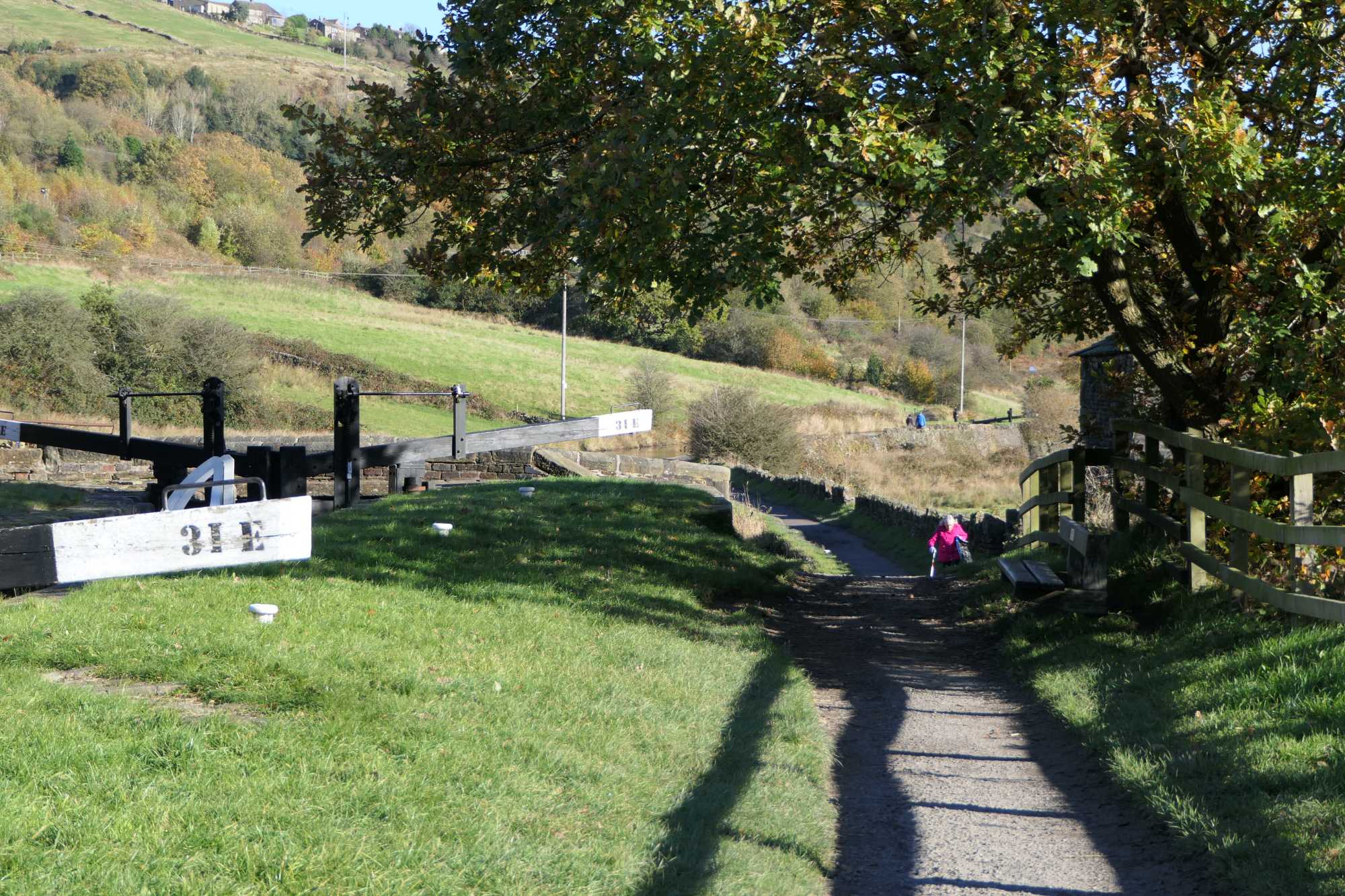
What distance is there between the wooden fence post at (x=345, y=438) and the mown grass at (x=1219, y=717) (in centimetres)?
751

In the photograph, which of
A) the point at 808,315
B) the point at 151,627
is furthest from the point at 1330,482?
the point at 808,315

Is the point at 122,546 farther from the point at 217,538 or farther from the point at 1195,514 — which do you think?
the point at 1195,514

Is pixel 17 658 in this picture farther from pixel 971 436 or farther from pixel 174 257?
pixel 174 257

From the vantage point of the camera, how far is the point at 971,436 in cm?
5094

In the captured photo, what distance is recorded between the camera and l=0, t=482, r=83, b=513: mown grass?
14.6 meters

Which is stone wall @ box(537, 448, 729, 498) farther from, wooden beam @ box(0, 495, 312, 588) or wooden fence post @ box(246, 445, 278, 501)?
wooden beam @ box(0, 495, 312, 588)

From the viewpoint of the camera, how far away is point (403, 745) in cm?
497

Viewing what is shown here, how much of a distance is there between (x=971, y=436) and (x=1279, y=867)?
156ft

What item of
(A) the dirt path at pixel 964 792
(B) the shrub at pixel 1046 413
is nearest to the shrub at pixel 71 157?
(B) the shrub at pixel 1046 413

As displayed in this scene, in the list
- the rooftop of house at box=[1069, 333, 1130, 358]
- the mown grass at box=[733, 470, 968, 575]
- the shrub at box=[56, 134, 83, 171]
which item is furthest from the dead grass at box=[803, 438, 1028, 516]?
the shrub at box=[56, 134, 83, 171]

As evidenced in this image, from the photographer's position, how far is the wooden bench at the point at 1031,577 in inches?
351

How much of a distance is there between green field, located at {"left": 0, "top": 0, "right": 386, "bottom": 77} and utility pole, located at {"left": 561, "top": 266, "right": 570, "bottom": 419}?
93.8 m

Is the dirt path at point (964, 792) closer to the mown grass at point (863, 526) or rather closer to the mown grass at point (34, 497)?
the mown grass at point (34, 497)

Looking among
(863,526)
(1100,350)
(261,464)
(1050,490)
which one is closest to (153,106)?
(863,526)
